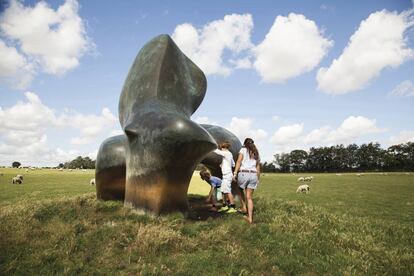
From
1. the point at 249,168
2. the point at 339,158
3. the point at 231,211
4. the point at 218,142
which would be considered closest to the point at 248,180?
the point at 249,168

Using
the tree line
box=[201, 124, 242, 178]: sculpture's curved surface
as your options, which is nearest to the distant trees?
the tree line

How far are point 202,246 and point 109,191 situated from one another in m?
6.16

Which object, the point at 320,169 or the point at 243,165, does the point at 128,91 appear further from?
the point at 320,169

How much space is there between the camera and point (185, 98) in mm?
11797

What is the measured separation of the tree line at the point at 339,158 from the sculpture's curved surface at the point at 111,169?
111m

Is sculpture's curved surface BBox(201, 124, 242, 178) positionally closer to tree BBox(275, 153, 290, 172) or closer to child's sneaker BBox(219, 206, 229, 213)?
child's sneaker BBox(219, 206, 229, 213)

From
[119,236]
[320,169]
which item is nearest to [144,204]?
[119,236]

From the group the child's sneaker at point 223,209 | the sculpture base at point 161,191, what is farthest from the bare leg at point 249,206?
the sculpture base at point 161,191

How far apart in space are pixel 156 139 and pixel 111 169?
140 inches

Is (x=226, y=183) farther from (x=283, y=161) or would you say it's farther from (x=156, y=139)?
(x=283, y=161)

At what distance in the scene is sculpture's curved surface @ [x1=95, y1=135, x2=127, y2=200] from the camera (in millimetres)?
11609

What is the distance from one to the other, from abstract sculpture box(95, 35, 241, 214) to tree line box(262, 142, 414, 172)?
111 meters

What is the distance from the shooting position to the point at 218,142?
13.9m

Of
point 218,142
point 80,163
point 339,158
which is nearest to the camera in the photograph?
point 218,142
